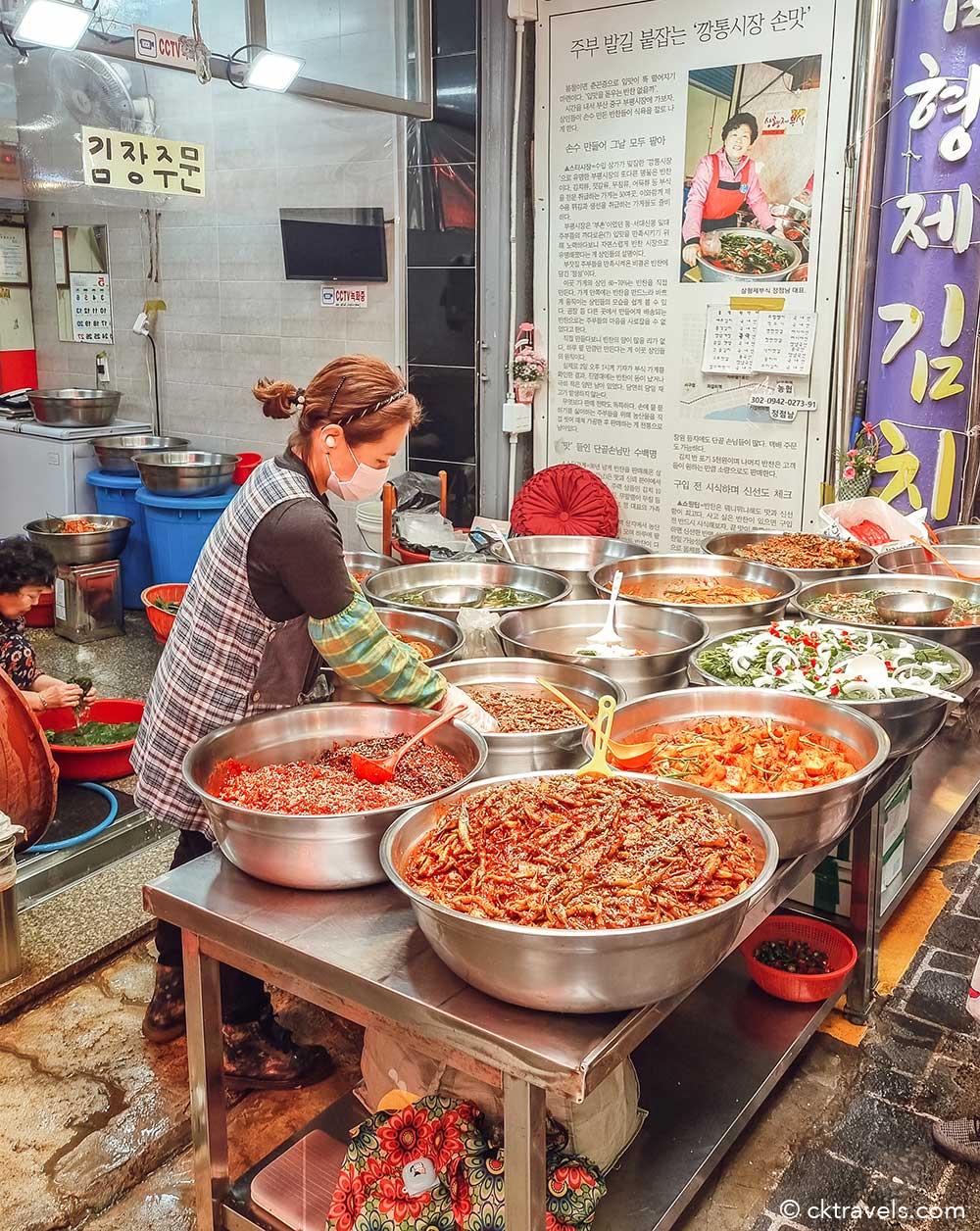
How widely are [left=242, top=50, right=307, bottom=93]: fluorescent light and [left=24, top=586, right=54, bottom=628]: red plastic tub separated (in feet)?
11.5

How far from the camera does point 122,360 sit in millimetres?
8258

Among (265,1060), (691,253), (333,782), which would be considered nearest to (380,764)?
(333,782)

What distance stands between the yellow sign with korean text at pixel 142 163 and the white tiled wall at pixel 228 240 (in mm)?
142

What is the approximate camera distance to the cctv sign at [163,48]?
426 cm

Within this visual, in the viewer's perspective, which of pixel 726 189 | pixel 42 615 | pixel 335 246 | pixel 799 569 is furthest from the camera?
pixel 42 615

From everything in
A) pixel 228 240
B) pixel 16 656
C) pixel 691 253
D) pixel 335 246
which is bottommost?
pixel 16 656

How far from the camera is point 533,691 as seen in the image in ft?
9.10

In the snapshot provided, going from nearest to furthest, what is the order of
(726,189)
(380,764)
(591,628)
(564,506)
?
(380,764)
(591,628)
(726,189)
(564,506)

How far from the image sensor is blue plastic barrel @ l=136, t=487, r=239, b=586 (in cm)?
649

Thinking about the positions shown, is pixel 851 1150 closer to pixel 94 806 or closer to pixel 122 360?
pixel 94 806

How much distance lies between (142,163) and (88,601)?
2.60 metres

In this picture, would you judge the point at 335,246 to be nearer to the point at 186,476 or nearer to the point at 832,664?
the point at 186,476

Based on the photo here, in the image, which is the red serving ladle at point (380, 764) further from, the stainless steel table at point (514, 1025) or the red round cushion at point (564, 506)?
the red round cushion at point (564, 506)

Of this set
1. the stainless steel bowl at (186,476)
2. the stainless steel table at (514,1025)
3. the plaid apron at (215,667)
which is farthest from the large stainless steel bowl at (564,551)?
the stainless steel bowl at (186,476)
